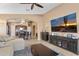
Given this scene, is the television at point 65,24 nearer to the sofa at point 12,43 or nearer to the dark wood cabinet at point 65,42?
the dark wood cabinet at point 65,42

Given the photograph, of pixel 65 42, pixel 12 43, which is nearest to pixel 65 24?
pixel 65 42

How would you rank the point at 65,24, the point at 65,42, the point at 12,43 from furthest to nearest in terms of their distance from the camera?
the point at 65,42 < the point at 65,24 < the point at 12,43

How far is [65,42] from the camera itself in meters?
5.00

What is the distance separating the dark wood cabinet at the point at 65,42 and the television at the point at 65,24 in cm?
39

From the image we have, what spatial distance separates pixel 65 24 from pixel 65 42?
0.74 meters

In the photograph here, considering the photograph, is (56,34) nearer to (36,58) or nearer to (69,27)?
(69,27)

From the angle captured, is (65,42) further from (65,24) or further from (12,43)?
(12,43)

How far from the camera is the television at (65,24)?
4547mm

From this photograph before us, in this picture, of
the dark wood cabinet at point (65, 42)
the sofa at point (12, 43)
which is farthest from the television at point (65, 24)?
the sofa at point (12, 43)

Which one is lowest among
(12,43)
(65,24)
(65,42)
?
(65,42)

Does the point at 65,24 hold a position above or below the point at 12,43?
above

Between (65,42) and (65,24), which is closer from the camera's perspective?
(65,24)

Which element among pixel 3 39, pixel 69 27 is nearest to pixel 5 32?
pixel 3 39

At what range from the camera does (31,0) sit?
3.22ft
